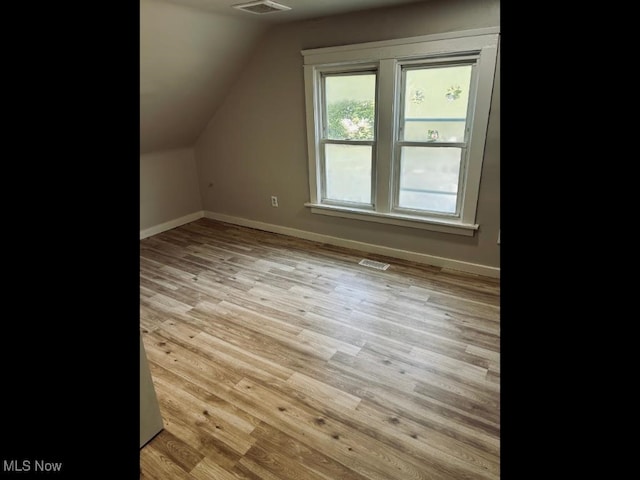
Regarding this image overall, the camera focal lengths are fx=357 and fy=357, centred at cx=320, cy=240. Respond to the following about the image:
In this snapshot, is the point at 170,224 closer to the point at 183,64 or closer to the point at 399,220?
the point at 183,64

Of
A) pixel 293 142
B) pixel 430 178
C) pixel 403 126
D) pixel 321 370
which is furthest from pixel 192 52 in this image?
pixel 321 370

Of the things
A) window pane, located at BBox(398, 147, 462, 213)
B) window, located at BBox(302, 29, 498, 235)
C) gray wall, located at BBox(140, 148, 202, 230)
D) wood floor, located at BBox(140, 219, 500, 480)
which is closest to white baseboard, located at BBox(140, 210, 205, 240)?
gray wall, located at BBox(140, 148, 202, 230)

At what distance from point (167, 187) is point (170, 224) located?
46cm

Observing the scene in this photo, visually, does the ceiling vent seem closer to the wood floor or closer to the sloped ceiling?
the sloped ceiling

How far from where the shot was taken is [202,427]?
66.9 inches

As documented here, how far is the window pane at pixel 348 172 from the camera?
347 centimetres

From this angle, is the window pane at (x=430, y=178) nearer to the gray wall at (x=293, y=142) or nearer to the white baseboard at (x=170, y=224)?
the gray wall at (x=293, y=142)

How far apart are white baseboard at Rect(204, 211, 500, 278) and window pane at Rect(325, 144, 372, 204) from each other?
1.49ft

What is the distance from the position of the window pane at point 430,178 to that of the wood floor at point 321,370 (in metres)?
0.60

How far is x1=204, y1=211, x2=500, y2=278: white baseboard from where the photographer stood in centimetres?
315
